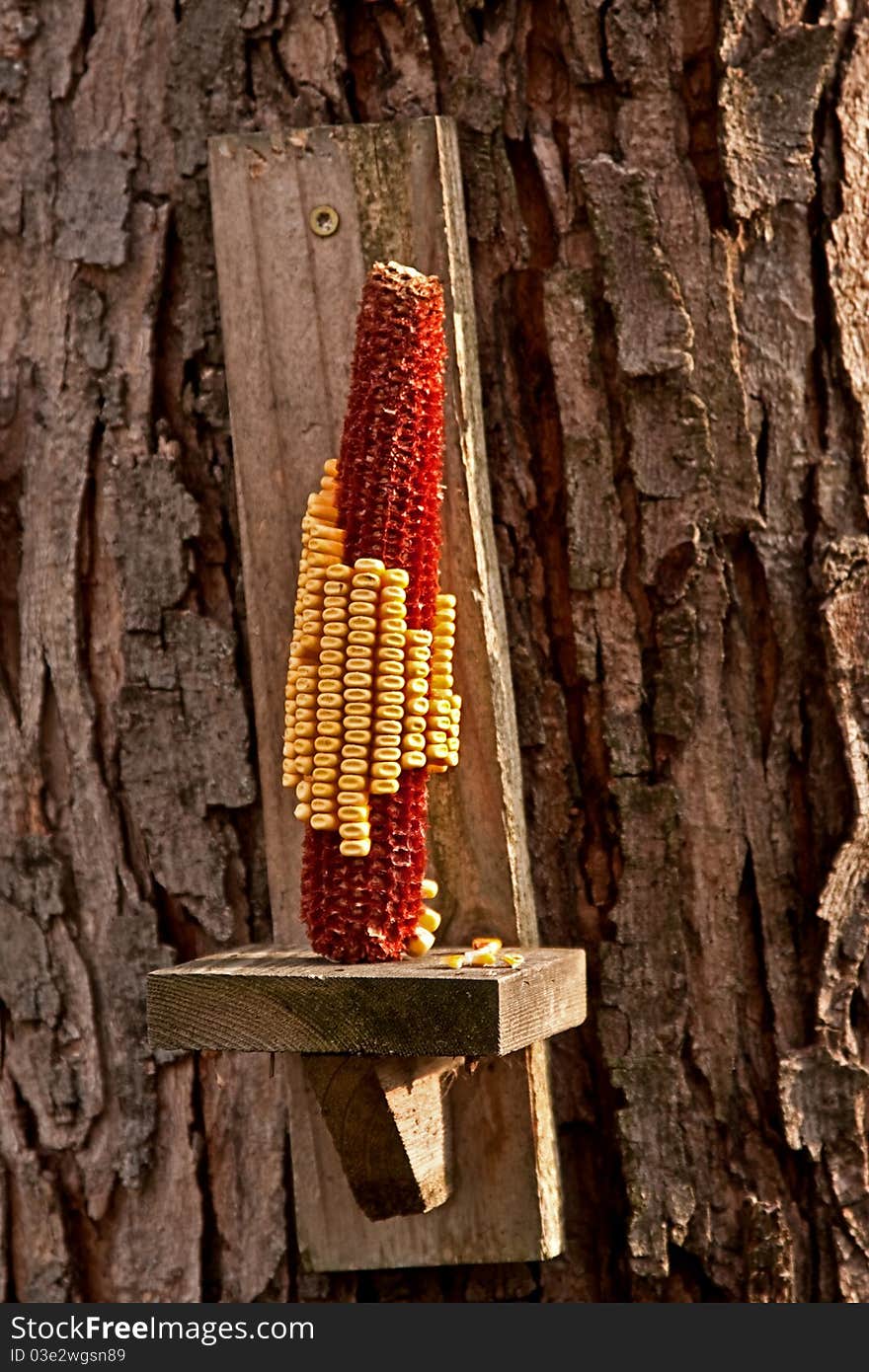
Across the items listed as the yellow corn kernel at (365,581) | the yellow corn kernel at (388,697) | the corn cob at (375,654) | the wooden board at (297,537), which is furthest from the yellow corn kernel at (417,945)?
the yellow corn kernel at (365,581)

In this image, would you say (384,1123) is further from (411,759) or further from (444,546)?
(444,546)

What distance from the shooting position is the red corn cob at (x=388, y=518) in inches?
58.7

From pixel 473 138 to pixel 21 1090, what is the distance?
122 centimetres

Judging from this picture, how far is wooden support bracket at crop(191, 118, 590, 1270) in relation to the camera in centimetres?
171

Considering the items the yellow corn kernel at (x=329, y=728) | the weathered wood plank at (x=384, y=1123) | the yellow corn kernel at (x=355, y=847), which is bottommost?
the weathered wood plank at (x=384, y=1123)

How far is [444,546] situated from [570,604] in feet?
0.56

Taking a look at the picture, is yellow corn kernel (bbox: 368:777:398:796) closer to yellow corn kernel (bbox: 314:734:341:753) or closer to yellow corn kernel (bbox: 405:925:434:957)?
yellow corn kernel (bbox: 314:734:341:753)

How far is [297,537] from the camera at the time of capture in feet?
5.72

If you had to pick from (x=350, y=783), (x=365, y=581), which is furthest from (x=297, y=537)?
(x=350, y=783)

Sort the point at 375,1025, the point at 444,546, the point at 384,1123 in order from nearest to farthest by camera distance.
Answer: the point at 375,1025
the point at 384,1123
the point at 444,546

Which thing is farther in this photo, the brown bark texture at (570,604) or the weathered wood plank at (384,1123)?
the brown bark texture at (570,604)

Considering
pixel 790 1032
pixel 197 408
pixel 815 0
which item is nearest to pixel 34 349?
pixel 197 408

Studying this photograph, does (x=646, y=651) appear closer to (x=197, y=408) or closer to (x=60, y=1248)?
(x=197, y=408)

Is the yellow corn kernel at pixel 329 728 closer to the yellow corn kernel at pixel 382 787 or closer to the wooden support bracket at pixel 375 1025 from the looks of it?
the yellow corn kernel at pixel 382 787
